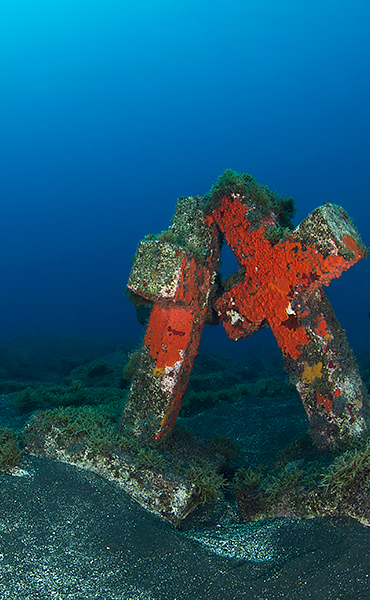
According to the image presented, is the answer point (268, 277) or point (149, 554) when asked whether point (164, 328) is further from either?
point (149, 554)

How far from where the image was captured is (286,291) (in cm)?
457

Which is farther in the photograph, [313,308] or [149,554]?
[313,308]

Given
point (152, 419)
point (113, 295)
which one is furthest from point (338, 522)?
point (113, 295)

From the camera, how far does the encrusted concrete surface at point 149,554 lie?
2699mm

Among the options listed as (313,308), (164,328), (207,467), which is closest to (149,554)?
(207,467)

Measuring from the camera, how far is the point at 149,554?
3.11 m

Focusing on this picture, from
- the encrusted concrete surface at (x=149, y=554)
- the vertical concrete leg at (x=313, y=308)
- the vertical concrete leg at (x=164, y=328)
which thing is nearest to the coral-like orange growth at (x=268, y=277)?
the vertical concrete leg at (x=313, y=308)

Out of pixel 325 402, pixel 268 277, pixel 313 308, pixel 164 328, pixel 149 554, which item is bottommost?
pixel 149 554

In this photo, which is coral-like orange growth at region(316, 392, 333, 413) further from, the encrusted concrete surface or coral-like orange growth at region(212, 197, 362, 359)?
the encrusted concrete surface

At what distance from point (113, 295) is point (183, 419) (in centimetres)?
12878

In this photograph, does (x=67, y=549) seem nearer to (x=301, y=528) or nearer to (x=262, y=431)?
(x=301, y=528)

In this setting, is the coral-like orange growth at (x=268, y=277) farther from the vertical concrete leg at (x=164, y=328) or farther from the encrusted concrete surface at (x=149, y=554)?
the encrusted concrete surface at (x=149, y=554)

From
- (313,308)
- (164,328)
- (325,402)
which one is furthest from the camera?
(164,328)

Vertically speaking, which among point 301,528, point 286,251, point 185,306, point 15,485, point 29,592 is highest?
point 286,251
